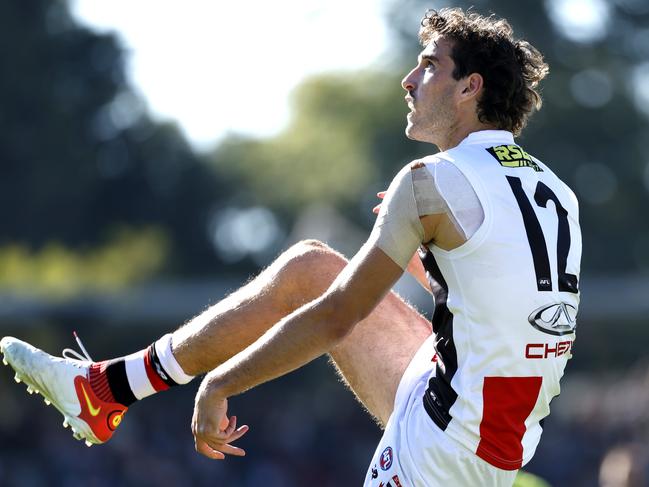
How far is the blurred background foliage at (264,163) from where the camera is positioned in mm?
37125

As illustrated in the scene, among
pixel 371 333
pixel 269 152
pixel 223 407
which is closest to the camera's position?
pixel 223 407

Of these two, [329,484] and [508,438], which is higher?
[508,438]

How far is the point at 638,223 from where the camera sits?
43875 mm

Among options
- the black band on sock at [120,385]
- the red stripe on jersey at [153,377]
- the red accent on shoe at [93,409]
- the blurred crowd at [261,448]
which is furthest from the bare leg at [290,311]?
the blurred crowd at [261,448]

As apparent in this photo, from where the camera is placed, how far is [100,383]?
548 centimetres

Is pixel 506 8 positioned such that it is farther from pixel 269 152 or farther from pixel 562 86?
pixel 269 152

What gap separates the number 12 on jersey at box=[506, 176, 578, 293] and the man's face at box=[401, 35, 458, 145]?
45cm

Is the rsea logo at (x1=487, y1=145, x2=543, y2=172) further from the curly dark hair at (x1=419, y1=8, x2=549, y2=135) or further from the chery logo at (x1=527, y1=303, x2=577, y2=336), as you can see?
the chery logo at (x1=527, y1=303, x2=577, y2=336)

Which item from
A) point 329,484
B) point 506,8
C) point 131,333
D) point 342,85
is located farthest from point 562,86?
point 329,484

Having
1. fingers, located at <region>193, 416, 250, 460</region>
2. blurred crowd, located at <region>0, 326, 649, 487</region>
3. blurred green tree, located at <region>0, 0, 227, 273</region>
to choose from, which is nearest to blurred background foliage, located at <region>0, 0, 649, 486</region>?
blurred green tree, located at <region>0, 0, 227, 273</region>

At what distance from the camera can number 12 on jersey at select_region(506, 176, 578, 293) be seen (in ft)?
15.4

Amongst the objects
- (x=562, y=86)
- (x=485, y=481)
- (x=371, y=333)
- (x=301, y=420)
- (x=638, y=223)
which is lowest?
(x=638, y=223)

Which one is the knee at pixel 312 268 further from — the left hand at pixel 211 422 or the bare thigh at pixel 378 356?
the left hand at pixel 211 422

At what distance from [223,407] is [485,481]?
0.96 m
